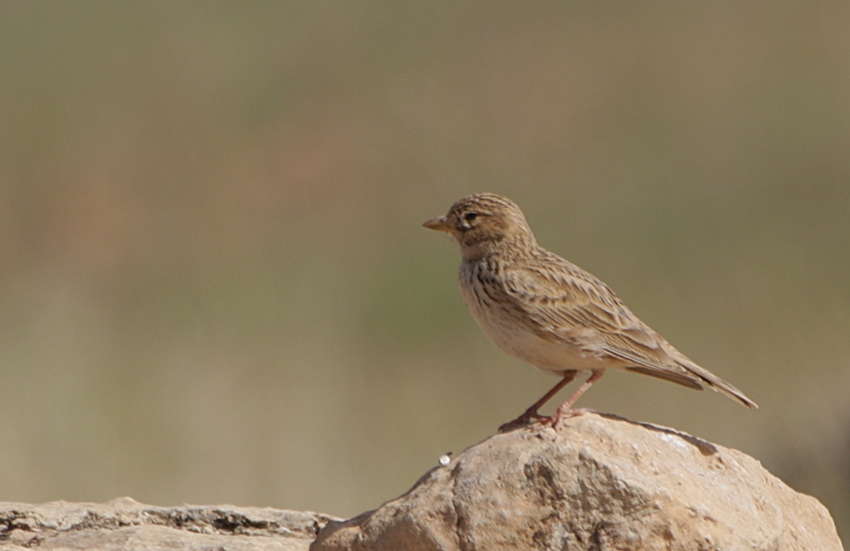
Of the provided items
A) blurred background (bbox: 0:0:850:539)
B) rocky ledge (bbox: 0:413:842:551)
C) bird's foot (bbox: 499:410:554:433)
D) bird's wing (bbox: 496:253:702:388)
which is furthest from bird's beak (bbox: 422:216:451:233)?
blurred background (bbox: 0:0:850:539)

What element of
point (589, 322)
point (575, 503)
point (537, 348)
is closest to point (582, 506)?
point (575, 503)

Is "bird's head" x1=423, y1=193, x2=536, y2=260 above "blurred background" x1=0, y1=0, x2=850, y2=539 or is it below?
below

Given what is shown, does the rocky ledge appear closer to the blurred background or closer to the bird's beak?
the bird's beak

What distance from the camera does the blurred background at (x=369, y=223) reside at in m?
9.78

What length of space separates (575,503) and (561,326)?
1.16 m

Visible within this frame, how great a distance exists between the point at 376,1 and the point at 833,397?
622 inches

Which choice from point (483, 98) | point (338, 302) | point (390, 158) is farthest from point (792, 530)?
point (483, 98)

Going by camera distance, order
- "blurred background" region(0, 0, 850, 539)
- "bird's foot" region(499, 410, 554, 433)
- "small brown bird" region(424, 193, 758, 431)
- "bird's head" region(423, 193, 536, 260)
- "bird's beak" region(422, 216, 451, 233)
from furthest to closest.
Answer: "blurred background" region(0, 0, 850, 539) → "bird's beak" region(422, 216, 451, 233) → "bird's head" region(423, 193, 536, 260) → "small brown bird" region(424, 193, 758, 431) → "bird's foot" region(499, 410, 554, 433)

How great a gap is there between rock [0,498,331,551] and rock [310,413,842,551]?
800mm

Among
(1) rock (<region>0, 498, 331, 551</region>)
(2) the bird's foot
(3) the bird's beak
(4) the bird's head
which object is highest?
(3) the bird's beak

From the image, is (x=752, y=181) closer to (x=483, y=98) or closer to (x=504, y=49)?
(x=483, y=98)

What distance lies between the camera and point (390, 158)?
18.0 m

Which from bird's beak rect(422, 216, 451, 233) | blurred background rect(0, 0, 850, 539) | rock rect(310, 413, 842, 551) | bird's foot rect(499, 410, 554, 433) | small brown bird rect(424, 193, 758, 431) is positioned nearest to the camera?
rock rect(310, 413, 842, 551)

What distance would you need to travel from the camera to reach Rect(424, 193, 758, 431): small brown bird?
6332 millimetres
